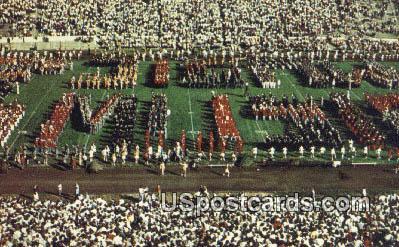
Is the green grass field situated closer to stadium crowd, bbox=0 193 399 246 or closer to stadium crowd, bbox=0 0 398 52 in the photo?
stadium crowd, bbox=0 0 398 52

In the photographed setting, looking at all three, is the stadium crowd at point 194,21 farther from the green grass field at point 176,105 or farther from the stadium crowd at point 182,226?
the stadium crowd at point 182,226

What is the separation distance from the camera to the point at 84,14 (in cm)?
7350

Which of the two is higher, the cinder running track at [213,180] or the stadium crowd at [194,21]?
the stadium crowd at [194,21]

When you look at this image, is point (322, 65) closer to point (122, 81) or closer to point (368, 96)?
point (368, 96)

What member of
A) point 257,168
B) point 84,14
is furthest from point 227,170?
point 84,14

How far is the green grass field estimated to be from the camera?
42531 millimetres

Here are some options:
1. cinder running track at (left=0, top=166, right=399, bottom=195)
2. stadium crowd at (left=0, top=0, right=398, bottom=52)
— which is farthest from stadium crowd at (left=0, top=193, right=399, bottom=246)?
stadium crowd at (left=0, top=0, right=398, bottom=52)

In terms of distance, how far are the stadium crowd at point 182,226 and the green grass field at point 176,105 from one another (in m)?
12.7

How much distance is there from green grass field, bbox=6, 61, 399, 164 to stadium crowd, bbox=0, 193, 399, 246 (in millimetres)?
12730

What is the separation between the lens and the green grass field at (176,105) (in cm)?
4253

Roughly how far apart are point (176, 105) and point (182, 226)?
22.8 m

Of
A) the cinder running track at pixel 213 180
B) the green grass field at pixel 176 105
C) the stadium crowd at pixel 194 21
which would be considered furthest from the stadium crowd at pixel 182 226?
the stadium crowd at pixel 194 21

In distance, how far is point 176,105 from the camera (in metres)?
48.9

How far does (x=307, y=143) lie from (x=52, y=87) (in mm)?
22590
